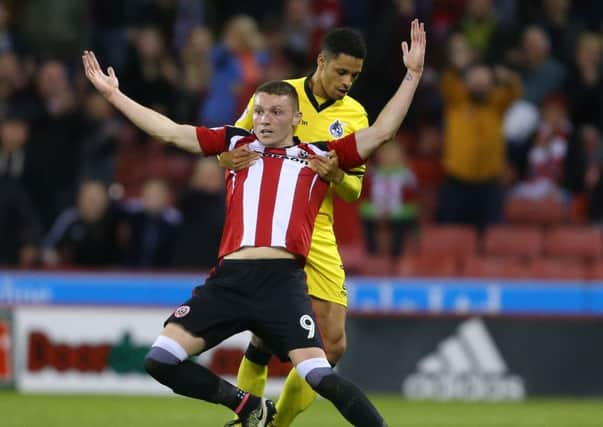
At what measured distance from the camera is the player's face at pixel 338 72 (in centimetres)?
749

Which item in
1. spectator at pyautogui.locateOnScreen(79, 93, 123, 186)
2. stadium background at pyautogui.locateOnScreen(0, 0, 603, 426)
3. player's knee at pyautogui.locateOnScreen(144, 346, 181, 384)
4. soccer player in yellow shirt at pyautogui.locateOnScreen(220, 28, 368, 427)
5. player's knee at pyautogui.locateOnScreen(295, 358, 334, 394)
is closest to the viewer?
player's knee at pyautogui.locateOnScreen(295, 358, 334, 394)

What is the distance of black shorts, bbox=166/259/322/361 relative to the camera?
677 cm

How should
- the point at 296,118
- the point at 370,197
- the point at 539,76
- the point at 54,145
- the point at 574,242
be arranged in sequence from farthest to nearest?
the point at 539,76, the point at 54,145, the point at 370,197, the point at 574,242, the point at 296,118

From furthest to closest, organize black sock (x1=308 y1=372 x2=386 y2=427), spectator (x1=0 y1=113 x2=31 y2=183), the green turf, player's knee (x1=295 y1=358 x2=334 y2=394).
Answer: spectator (x1=0 y1=113 x2=31 y2=183)
the green turf
player's knee (x1=295 y1=358 x2=334 y2=394)
black sock (x1=308 y1=372 x2=386 y2=427)

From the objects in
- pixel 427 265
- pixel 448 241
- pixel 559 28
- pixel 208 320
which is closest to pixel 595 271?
pixel 448 241

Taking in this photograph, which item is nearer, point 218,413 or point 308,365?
point 308,365

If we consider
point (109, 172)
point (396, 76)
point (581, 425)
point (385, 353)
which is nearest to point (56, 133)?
point (109, 172)

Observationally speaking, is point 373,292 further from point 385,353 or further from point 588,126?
point 588,126

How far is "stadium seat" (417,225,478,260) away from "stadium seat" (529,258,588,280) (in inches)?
26.1

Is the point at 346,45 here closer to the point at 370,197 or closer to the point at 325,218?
the point at 325,218

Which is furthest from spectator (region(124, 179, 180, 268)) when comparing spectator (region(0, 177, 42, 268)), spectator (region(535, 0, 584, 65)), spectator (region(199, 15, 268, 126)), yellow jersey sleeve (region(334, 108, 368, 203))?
yellow jersey sleeve (region(334, 108, 368, 203))

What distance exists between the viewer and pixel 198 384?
6863 mm

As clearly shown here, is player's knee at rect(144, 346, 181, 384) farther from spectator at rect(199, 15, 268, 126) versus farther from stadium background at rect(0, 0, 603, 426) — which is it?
spectator at rect(199, 15, 268, 126)

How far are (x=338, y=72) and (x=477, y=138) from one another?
7.18 metres
